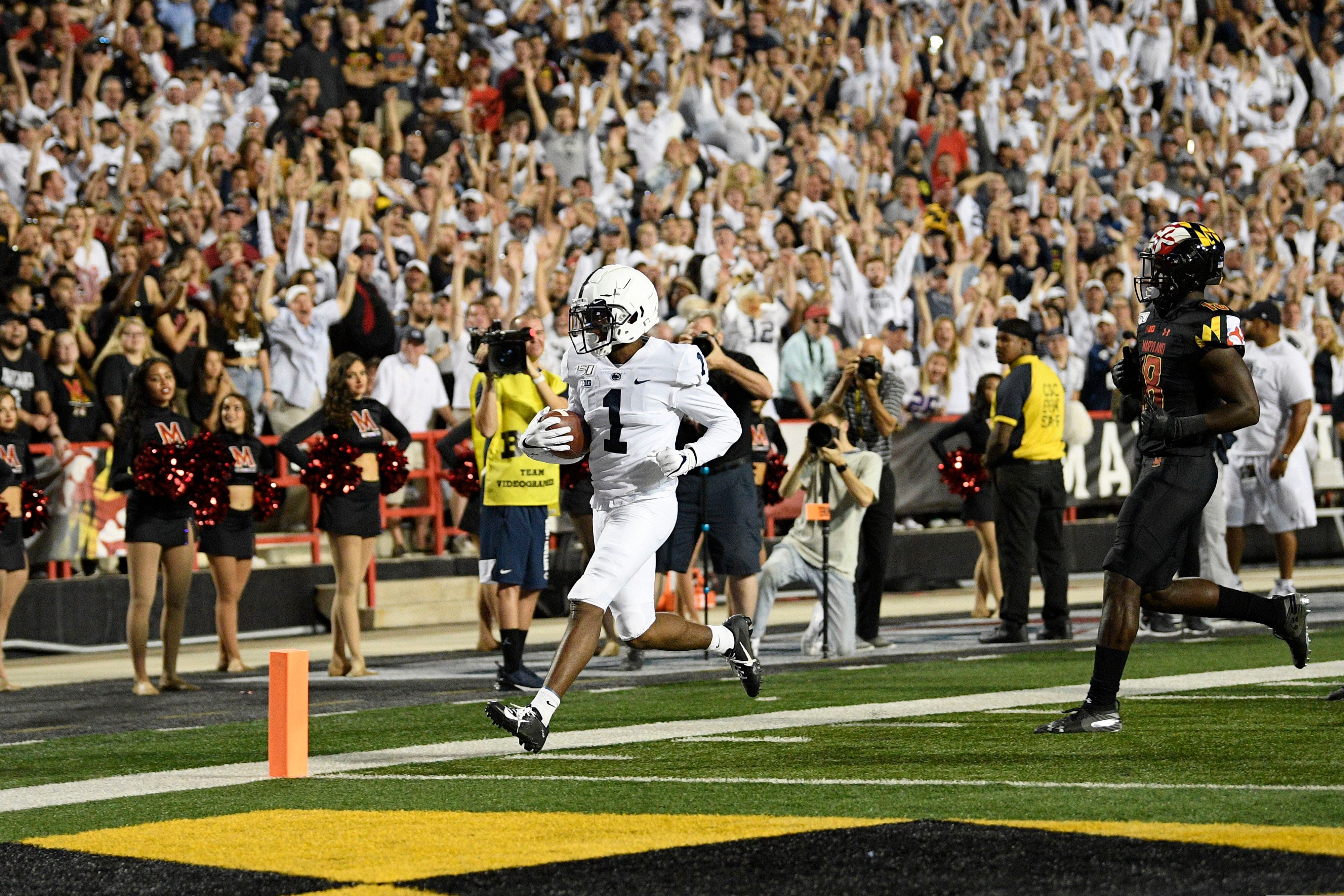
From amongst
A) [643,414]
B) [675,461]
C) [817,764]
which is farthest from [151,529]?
[817,764]

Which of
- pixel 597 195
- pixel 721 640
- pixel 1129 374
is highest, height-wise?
pixel 597 195

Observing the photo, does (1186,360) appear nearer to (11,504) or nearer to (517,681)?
(517,681)

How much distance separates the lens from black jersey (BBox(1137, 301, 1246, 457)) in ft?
25.7

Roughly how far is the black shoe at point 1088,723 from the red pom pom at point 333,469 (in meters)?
5.79

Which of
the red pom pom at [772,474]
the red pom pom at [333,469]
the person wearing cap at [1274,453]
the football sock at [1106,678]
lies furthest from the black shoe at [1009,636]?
the football sock at [1106,678]

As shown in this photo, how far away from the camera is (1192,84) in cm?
2805

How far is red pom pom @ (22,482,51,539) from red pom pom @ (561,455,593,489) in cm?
343

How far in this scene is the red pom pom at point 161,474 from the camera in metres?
12.0

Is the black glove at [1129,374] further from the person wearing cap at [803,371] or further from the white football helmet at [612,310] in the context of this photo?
the person wearing cap at [803,371]

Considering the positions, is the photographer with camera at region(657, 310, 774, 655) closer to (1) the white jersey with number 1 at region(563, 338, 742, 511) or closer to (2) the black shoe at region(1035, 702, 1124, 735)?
(1) the white jersey with number 1 at region(563, 338, 742, 511)

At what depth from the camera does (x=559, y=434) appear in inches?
318

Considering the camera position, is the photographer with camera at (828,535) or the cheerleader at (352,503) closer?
the cheerleader at (352,503)

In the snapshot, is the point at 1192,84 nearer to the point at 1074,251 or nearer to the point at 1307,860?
the point at 1074,251

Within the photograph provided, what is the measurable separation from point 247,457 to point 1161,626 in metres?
6.48
